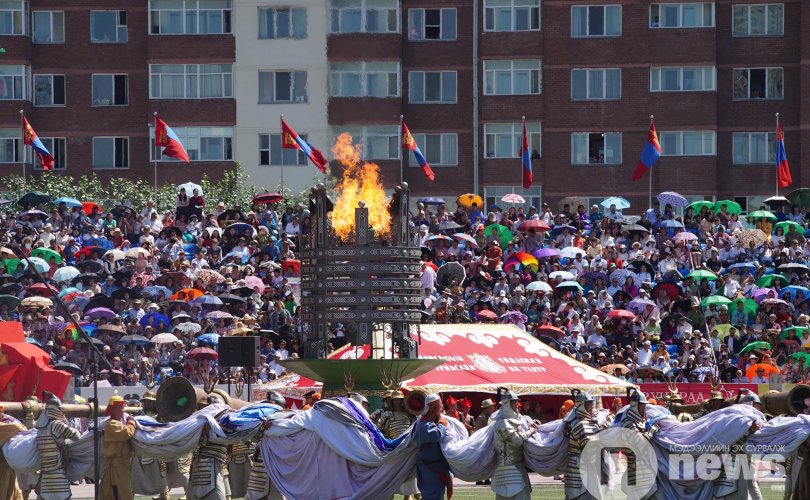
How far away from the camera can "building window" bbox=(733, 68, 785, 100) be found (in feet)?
208

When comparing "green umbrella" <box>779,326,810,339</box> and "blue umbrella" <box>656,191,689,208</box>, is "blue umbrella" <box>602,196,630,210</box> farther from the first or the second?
"green umbrella" <box>779,326,810,339</box>

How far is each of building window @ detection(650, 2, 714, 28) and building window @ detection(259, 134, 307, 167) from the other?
1337cm

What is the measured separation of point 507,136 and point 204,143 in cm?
1083

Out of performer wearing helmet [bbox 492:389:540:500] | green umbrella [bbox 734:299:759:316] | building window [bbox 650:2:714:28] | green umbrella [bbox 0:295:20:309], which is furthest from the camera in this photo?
building window [bbox 650:2:714:28]

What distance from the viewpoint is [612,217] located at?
4922 centimetres

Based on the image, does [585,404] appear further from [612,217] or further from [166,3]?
[166,3]

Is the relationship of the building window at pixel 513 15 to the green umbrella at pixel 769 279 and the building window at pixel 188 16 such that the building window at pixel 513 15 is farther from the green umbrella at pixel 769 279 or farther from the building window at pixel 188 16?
the green umbrella at pixel 769 279

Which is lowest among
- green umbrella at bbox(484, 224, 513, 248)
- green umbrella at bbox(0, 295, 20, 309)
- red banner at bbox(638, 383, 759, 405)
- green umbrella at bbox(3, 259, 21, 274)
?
red banner at bbox(638, 383, 759, 405)

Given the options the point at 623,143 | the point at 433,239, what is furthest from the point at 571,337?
the point at 623,143

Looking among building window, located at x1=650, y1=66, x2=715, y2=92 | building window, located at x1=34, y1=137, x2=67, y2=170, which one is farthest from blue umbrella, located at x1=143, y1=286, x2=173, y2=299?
building window, located at x1=650, y1=66, x2=715, y2=92

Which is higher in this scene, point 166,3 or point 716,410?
point 166,3

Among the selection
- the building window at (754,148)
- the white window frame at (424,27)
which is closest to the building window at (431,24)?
the white window frame at (424,27)

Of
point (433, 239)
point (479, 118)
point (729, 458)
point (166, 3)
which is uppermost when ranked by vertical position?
point (166, 3)

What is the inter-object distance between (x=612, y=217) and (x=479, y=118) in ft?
50.1
